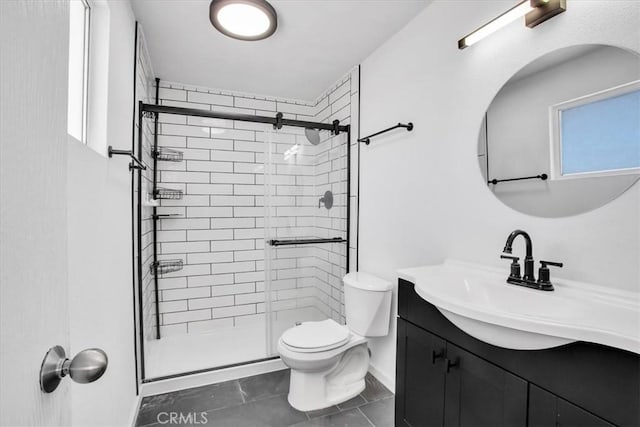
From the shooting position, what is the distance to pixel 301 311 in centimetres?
254

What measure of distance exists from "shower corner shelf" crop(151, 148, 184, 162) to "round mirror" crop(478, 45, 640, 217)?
96.5 inches

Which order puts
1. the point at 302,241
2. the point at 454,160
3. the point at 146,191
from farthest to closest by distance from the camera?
the point at 302,241, the point at 146,191, the point at 454,160

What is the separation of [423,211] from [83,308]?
1.70 metres

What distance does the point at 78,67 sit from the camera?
1.18m

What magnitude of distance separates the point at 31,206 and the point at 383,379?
231 cm

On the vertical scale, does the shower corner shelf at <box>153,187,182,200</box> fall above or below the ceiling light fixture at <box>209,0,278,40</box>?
below

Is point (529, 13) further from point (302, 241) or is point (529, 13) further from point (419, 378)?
point (302, 241)

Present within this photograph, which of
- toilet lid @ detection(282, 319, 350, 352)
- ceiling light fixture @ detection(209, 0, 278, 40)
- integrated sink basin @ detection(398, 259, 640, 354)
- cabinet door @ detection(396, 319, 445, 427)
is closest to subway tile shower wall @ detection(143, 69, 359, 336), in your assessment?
toilet lid @ detection(282, 319, 350, 352)

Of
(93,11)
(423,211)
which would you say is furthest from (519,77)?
(93,11)

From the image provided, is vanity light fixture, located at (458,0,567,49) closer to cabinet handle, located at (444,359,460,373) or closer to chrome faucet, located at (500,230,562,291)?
chrome faucet, located at (500,230,562,291)

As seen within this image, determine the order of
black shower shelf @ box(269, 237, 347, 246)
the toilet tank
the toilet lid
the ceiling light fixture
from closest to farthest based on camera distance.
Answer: the ceiling light fixture < the toilet lid < the toilet tank < black shower shelf @ box(269, 237, 347, 246)

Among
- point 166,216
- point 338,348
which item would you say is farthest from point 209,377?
point 166,216

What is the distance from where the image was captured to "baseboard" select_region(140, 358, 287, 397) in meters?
2.05

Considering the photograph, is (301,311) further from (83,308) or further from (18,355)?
(18,355)
